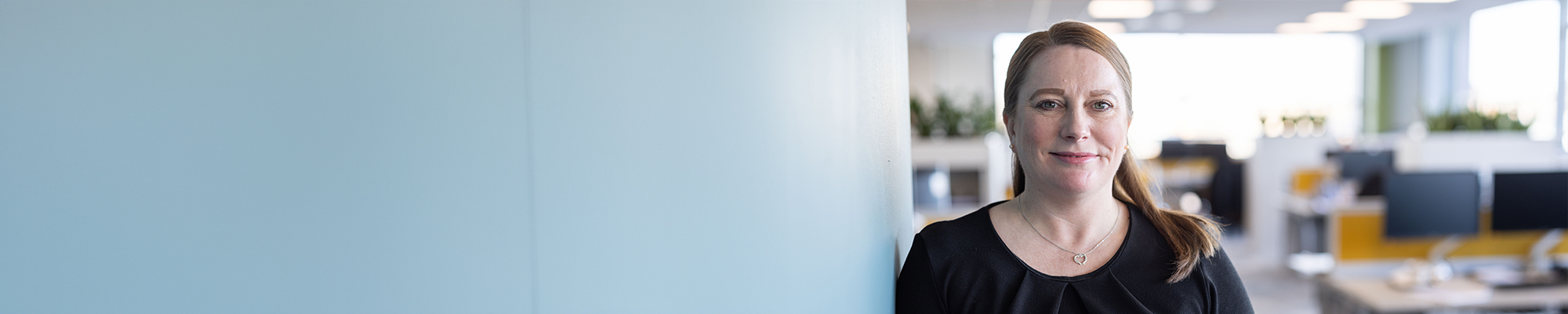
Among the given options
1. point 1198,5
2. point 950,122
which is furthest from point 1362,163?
point 950,122

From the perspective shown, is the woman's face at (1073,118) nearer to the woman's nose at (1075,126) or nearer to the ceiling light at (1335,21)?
the woman's nose at (1075,126)

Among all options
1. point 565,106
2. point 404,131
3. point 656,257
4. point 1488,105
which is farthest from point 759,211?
point 1488,105

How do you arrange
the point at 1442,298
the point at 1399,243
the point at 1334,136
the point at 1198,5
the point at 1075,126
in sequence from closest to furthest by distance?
the point at 1075,126, the point at 1442,298, the point at 1198,5, the point at 1399,243, the point at 1334,136

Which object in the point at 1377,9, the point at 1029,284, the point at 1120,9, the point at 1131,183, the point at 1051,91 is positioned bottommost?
the point at 1029,284

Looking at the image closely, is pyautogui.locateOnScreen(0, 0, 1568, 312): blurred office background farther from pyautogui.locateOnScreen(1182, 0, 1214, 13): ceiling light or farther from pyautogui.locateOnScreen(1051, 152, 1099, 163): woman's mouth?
pyautogui.locateOnScreen(1182, 0, 1214, 13): ceiling light

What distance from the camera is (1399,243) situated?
13.2ft

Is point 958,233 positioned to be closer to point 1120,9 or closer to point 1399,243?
point 1120,9

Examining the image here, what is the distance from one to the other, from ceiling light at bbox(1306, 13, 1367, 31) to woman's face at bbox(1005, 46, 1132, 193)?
11.3 ft

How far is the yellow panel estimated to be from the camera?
3.60 m

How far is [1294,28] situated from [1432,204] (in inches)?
36.3

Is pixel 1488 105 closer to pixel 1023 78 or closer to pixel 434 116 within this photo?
pixel 1023 78

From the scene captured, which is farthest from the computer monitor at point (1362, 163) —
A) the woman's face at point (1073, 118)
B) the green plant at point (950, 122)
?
the woman's face at point (1073, 118)

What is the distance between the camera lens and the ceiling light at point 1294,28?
11.0 feet

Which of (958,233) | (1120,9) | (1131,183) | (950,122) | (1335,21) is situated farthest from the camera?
(1335,21)
